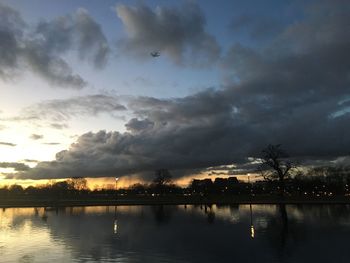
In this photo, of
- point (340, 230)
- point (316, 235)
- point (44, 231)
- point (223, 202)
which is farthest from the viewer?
point (223, 202)

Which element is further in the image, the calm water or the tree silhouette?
the tree silhouette

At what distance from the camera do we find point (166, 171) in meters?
192

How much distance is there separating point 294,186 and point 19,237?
533 ft

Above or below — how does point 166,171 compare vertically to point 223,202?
above

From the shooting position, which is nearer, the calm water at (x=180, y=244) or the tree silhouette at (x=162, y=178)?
the calm water at (x=180, y=244)

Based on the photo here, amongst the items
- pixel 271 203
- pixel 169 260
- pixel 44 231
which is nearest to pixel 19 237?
pixel 44 231

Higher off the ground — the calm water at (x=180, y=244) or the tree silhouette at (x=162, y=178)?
the tree silhouette at (x=162, y=178)

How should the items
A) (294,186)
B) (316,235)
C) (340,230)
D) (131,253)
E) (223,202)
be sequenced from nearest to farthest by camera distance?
(131,253)
(316,235)
(340,230)
(223,202)
(294,186)

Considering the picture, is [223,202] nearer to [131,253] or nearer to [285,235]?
[285,235]

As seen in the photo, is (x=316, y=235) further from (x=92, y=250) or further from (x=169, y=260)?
(x=92, y=250)

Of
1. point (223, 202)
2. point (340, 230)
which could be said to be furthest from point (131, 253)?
point (223, 202)

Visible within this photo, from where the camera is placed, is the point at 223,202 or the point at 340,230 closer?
Answer: the point at 340,230

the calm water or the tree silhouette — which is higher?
the tree silhouette

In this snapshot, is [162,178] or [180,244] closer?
[180,244]
